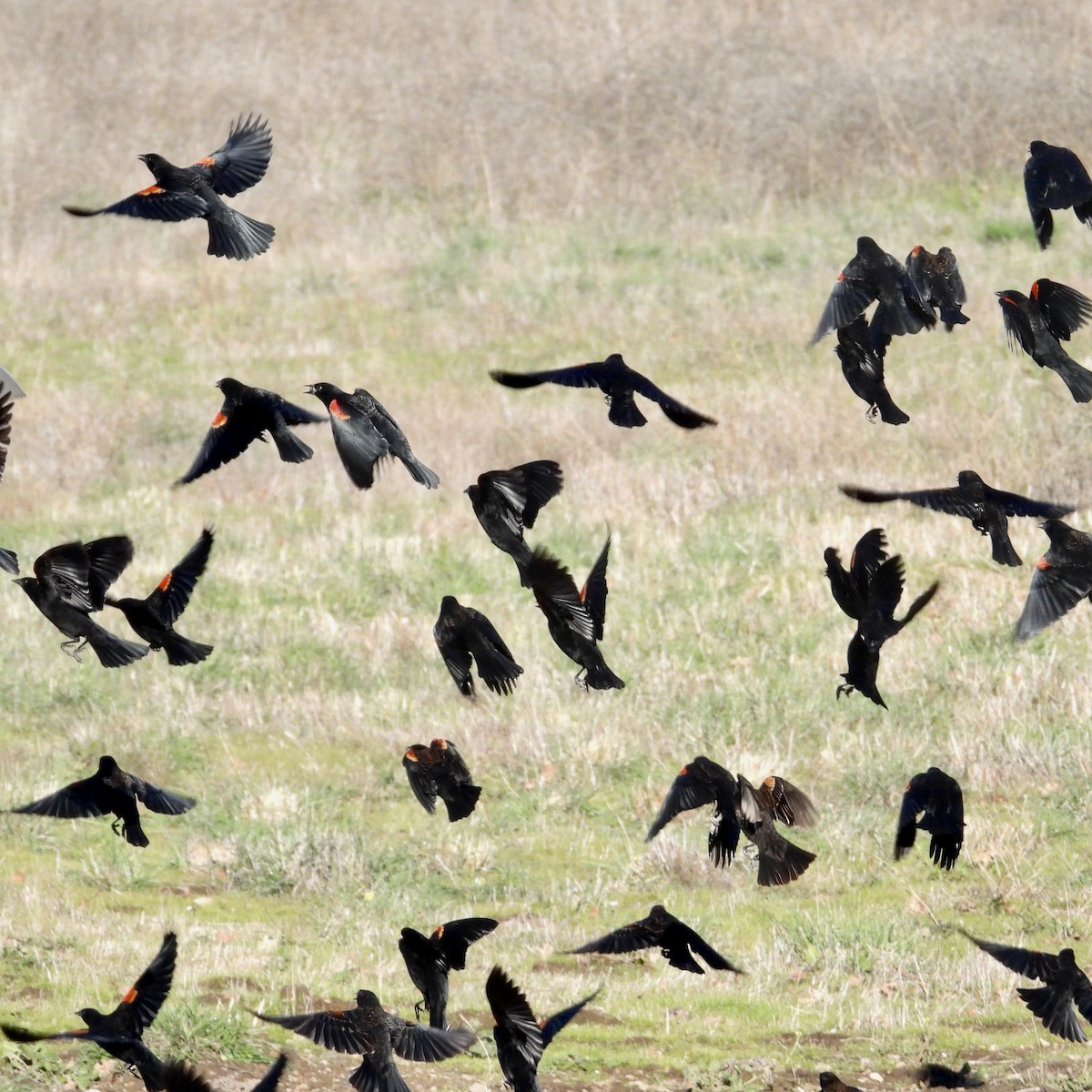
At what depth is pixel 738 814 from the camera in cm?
653

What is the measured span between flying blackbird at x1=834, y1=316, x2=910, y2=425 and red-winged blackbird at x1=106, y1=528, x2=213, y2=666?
8.03 feet

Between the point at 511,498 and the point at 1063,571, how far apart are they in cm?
191

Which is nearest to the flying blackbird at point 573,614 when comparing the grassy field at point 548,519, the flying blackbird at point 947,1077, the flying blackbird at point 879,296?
the flying blackbird at point 879,296

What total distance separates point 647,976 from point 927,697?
403cm

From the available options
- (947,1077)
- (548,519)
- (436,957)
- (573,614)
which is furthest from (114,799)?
(548,519)

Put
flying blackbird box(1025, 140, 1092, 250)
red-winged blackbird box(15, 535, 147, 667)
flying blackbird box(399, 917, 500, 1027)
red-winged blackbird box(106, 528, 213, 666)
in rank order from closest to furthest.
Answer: red-winged blackbird box(15, 535, 147, 667) → flying blackbird box(399, 917, 500, 1027) → red-winged blackbird box(106, 528, 213, 666) → flying blackbird box(1025, 140, 1092, 250)

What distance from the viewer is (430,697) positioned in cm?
1230

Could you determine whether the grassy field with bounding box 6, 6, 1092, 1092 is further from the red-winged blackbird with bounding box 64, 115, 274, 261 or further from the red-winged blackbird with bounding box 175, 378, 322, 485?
the red-winged blackbird with bounding box 64, 115, 274, 261

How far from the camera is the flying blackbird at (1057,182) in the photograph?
6461mm

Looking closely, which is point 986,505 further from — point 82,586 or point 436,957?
point 82,586

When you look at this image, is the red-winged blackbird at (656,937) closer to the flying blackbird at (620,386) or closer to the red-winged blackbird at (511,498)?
the red-winged blackbird at (511,498)

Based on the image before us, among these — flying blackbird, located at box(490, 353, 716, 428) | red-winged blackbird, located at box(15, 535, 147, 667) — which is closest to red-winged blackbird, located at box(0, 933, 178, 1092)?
red-winged blackbird, located at box(15, 535, 147, 667)

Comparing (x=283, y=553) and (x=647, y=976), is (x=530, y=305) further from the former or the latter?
(x=647, y=976)

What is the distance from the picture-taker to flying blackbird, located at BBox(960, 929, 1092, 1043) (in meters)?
6.10
